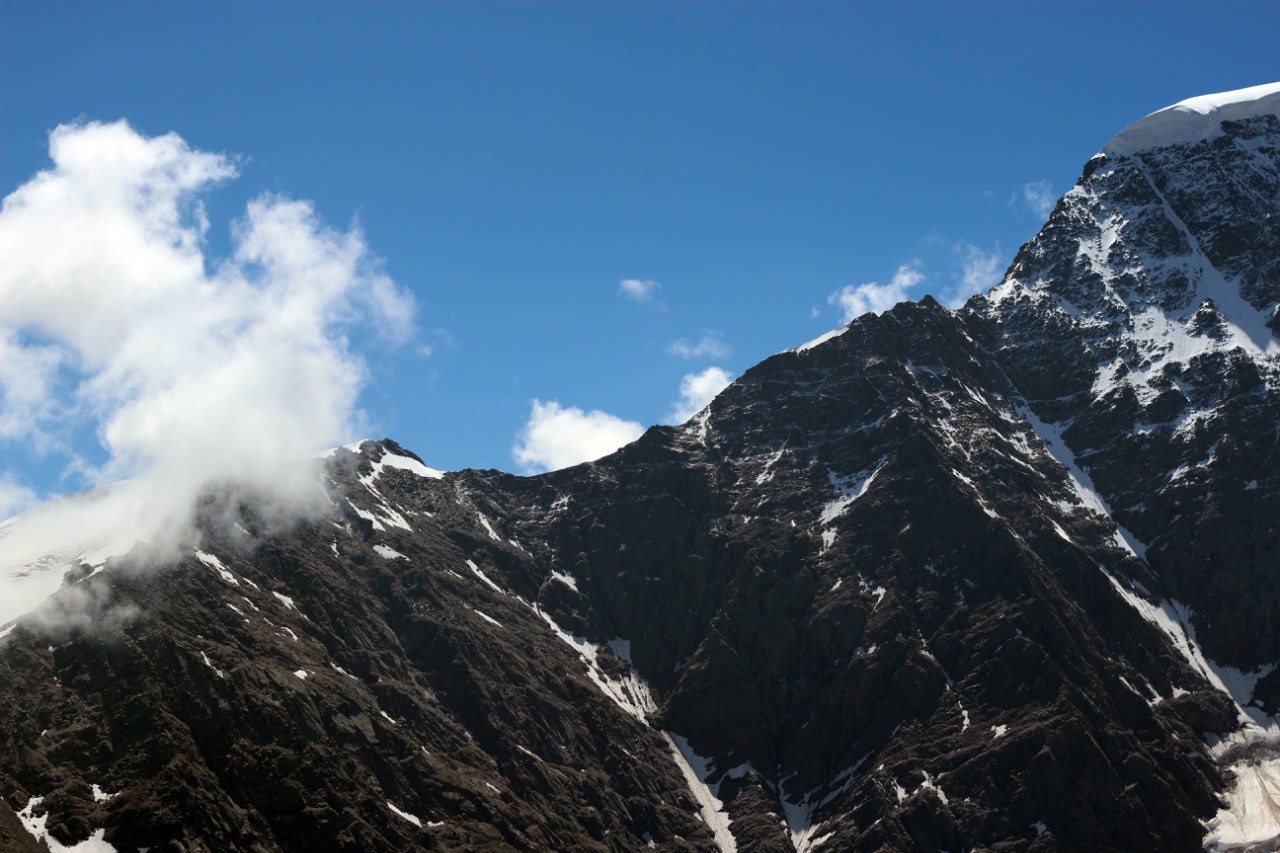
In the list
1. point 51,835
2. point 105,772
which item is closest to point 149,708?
point 105,772

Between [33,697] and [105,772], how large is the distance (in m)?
19.5

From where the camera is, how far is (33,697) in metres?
193

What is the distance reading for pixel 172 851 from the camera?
173 meters

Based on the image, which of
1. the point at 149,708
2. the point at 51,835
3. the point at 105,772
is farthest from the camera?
the point at 149,708

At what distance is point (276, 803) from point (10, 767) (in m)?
37.6

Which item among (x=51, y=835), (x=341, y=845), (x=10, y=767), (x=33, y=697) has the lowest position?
(x=341, y=845)

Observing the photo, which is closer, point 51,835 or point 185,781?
point 51,835

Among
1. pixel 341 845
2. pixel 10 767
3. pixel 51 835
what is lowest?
pixel 341 845

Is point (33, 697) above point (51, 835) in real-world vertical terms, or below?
above

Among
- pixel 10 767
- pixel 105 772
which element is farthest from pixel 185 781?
pixel 10 767

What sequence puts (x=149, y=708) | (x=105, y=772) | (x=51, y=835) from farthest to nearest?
(x=149, y=708), (x=105, y=772), (x=51, y=835)

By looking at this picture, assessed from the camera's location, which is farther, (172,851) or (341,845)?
(341,845)

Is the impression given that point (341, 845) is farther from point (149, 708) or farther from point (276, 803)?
point (149, 708)

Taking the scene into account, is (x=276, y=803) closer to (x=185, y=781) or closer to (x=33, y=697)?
(x=185, y=781)
